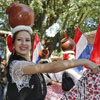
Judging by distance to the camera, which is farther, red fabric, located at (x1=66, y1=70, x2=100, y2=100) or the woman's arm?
red fabric, located at (x1=66, y1=70, x2=100, y2=100)

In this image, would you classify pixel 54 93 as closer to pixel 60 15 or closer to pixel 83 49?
pixel 83 49

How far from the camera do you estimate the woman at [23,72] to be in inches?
66.7

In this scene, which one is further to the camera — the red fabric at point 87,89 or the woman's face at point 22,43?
the woman's face at point 22,43

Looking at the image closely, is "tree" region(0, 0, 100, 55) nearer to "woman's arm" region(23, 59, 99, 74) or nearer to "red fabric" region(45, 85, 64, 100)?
"red fabric" region(45, 85, 64, 100)

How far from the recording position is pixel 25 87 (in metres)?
1.78

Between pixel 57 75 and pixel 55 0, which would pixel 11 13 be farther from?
pixel 55 0

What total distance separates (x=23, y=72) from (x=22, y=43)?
0.29 metres

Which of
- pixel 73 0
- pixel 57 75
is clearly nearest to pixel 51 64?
pixel 57 75

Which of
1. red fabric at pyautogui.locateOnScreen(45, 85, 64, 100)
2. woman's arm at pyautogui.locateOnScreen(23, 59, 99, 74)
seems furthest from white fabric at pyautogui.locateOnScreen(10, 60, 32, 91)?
red fabric at pyautogui.locateOnScreen(45, 85, 64, 100)

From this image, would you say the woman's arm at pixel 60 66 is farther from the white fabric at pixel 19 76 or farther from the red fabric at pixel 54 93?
the red fabric at pixel 54 93

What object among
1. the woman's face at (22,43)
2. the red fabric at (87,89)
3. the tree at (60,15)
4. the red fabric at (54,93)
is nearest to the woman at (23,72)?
the woman's face at (22,43)

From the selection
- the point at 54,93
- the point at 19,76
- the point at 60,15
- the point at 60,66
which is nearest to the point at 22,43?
the point at 19,76

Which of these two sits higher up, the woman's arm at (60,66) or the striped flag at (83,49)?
the woman's arm at (60,66)

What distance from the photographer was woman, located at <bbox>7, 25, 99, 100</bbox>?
1694 mm
